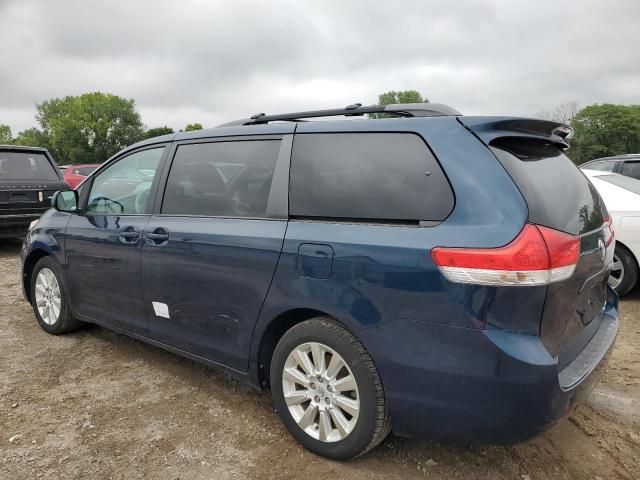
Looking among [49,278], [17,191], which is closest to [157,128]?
[17,191]

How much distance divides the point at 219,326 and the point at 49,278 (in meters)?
2.25

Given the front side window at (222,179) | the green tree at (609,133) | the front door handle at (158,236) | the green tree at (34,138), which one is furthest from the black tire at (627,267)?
the green tree at (34,138)

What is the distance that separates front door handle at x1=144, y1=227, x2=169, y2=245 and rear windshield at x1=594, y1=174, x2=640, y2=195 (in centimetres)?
490

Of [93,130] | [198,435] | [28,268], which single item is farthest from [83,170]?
[93,130]

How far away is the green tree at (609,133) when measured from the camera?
5662 cm

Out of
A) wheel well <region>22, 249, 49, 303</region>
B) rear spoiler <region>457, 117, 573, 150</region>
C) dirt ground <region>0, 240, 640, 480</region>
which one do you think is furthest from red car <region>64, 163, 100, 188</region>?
rear spoiler <region>457, 117, 573, 150</region>

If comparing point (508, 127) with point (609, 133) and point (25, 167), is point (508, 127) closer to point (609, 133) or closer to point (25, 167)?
point (25, 167)

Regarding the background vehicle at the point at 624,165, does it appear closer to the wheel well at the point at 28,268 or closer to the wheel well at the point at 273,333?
the wheel well at the point at 273,333

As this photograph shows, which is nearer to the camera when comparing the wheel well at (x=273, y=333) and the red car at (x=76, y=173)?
the wheel well at (x=273, y=333)

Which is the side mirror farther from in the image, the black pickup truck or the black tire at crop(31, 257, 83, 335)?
the black pickup truck

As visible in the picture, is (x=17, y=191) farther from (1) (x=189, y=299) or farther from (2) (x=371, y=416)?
(2) (x=371, y=416)

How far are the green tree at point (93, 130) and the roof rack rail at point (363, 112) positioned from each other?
6610cm

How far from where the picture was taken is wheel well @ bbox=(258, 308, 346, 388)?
2.54m

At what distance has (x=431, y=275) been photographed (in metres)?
2.06
